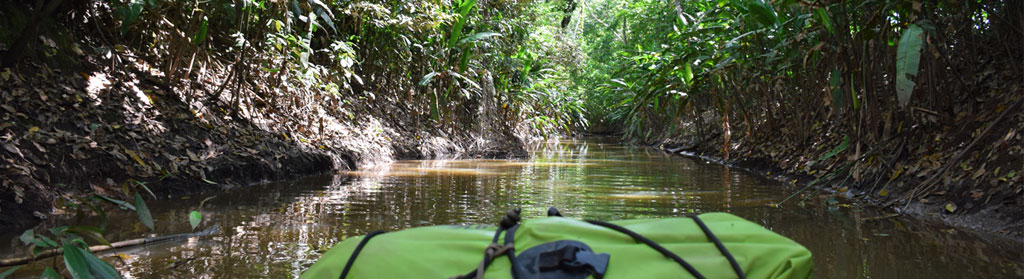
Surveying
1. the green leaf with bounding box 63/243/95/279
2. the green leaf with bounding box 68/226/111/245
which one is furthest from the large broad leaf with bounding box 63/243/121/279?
the green leaf with bounding box 68/226/111/245

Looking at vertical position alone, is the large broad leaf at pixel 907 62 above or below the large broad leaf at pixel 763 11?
below

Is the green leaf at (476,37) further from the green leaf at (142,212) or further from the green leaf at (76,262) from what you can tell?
the green leaf at (76,262)

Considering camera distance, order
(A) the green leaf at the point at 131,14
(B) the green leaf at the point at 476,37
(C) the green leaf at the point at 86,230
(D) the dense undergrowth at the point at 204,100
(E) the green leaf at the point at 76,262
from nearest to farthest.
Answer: (E) the green leaf at the point at 76,262 → (C) the green leaf at the point at 86,230 → (D) the dense undergrowth at the point at 204,100 → (A) the green leaf at the point at 131,14 → (B) the green leaf at the point at 476,37

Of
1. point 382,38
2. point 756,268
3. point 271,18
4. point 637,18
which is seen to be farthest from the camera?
point 637,18

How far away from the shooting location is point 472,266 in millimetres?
Result: 1270

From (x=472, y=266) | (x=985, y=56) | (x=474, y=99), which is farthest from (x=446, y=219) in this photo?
(x=474, y=99)

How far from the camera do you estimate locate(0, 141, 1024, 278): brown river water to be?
2088 millimetres

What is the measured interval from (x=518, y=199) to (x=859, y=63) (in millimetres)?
2200

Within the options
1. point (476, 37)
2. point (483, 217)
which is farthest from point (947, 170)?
point (476, 37)

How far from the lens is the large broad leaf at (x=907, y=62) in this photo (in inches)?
101

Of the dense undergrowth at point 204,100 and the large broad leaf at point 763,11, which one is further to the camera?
the large broad leaf at point 763,11

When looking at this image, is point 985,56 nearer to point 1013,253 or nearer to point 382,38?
point 1013,253

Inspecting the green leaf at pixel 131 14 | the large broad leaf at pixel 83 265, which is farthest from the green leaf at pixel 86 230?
the green leaf at pixel 131 14

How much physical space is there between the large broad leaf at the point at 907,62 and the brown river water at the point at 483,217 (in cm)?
64
